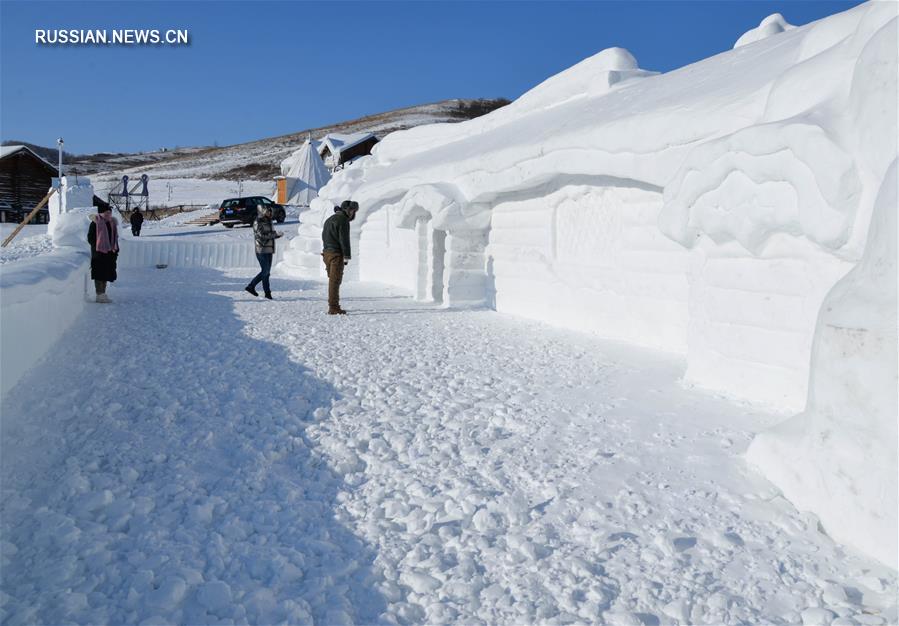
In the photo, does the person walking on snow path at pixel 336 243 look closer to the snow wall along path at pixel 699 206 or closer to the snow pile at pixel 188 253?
the snow wall along path at pixel 699 206

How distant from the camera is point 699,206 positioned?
439 cm

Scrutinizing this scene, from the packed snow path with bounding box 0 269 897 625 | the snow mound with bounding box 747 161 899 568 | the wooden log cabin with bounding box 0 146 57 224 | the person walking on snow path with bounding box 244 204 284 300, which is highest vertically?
the wooden log cabin with bounding box 0 146 57 224

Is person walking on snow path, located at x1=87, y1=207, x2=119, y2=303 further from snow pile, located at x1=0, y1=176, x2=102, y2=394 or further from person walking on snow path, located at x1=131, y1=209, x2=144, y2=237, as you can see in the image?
person walking on snow path, located at x1=131, y1=209, x2=144, y2=237

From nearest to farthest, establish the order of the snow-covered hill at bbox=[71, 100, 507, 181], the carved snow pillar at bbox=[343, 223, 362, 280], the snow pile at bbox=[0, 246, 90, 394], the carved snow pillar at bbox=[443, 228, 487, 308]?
the snow pile at bbox=[0, 246, 90, 394] < the carved snow pillar at bbox=[443, 228, 487, 308] < the carved snow pillar at bbox=[343, 223, 362, 280] < the snow-covered hill at bbox=[71, 100, 507, 181]

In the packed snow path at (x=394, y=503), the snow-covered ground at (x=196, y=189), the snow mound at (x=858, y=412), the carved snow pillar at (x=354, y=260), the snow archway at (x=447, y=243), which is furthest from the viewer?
the snow-covered ground at (x=196, y=189)

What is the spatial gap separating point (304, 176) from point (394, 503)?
28894 millimetres

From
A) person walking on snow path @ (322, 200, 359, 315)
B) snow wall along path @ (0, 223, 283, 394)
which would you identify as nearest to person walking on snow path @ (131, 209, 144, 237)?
snow wall along path @ (0, 223, 283, 394)

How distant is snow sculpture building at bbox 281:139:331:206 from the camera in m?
29.4

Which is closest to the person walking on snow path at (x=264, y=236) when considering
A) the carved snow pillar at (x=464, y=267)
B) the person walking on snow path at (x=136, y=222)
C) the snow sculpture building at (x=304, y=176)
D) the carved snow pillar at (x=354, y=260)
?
the carved snow pillar at (x=464, y=267)

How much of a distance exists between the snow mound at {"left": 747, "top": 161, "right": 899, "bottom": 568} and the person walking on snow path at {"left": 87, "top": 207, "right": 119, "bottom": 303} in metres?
8.20

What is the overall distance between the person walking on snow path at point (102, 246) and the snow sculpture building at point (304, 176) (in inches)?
834

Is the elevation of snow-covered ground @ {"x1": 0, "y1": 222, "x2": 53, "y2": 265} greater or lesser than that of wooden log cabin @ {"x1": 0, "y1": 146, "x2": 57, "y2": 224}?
lesser

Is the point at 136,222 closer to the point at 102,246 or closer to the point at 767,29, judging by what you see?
the point at 102,246

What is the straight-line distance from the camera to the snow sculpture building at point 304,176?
1156 inches
